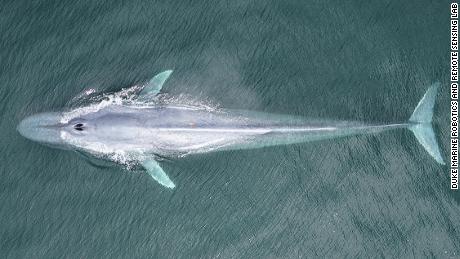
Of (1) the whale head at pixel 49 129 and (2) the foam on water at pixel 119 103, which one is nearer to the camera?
(1) the whale head at pixel 49 129

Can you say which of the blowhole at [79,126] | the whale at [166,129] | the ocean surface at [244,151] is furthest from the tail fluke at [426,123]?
the blowhole at [79,126]

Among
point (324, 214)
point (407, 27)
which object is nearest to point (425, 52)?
point (407, 27)

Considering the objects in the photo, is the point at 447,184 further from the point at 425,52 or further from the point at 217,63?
the point at 217,63

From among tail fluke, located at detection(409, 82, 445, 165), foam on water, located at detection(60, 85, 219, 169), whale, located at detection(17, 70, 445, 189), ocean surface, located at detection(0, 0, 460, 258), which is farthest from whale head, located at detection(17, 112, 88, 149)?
tail fluke, located at detection(409, 82, 445, 165)

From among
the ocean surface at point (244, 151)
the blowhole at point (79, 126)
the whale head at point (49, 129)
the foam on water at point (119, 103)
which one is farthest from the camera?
the ocean surface at point (244, 151)

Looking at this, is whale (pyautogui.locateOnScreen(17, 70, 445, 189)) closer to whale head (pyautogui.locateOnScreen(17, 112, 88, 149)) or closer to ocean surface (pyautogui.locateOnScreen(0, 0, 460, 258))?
whale head (pyautogui.locateOnScreen(17, 112, 88, 149))

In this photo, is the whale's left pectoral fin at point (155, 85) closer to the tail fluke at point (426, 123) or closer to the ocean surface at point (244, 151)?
the ocean surface at point (244, 151)
